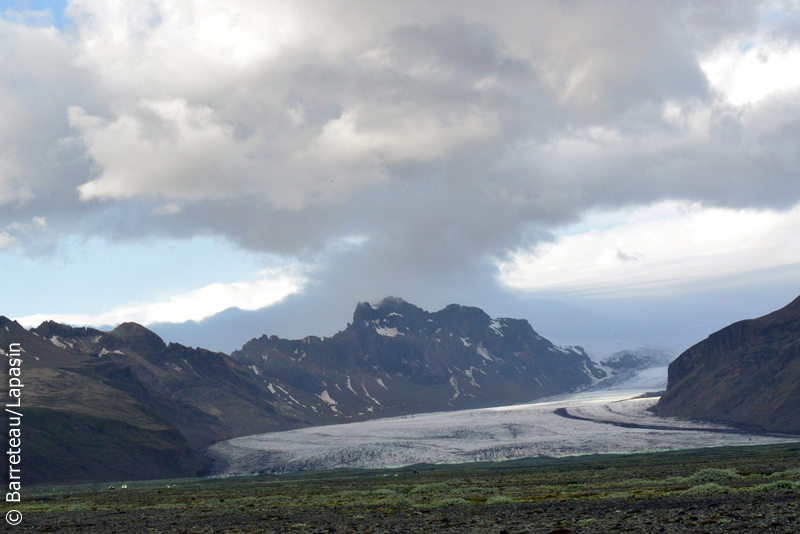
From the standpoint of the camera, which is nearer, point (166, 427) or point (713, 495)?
point (713, 495)

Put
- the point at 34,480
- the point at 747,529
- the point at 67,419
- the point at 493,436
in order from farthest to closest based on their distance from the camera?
the point at 493,436 < the point at 67,419 < the point at 34,480 < the point at 747,529

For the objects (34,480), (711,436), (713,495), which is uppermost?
(713,495)

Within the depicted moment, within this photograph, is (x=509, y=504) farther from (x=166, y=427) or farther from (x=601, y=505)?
(x=166, y=427)

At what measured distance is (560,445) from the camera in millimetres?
156375

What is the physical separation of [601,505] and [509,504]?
7012 mm

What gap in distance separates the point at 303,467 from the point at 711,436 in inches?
4670

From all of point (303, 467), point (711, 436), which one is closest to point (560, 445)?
point (711, 436)

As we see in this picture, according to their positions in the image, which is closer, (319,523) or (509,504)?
(319,523)

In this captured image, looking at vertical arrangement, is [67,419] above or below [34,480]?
above

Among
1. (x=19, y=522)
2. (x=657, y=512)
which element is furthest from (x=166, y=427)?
(x=657, y=512)

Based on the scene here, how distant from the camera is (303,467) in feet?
510

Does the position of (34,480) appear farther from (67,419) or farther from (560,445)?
(560,445)

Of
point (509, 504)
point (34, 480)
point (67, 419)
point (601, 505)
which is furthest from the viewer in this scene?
point (67, 419)

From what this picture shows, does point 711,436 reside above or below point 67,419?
below
